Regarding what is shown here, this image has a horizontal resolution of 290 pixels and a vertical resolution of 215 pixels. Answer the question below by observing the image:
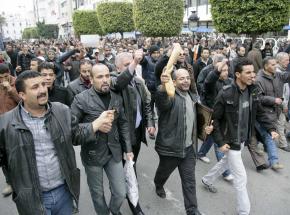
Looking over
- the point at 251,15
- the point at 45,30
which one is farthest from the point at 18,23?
the point at 251,15

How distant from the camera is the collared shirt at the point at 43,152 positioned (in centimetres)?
259

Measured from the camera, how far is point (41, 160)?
2.62 meters

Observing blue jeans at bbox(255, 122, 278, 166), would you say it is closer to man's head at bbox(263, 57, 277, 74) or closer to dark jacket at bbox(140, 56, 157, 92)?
man's head at bbox(263, 57, 277, 74)

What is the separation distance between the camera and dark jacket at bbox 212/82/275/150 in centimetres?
383

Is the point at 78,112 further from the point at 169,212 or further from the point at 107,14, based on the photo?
the point at 107,14

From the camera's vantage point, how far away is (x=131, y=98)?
3945mm

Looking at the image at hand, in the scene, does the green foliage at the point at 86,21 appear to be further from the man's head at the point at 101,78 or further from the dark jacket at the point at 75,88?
the man's head at the point at 101,78

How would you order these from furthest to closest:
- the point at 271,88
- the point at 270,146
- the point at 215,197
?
1. the point at 271,88
2. the point at 270,146
3. the point at 215,197

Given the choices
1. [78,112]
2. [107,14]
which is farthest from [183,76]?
[107,14]

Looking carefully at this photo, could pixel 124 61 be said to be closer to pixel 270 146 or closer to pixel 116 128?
pixel 116 128

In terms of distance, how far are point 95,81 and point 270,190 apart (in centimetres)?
319

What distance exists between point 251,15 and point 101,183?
332 inches

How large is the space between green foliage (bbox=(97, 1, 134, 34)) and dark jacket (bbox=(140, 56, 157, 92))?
65.3 ft

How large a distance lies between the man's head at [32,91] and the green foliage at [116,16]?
24.8 m
